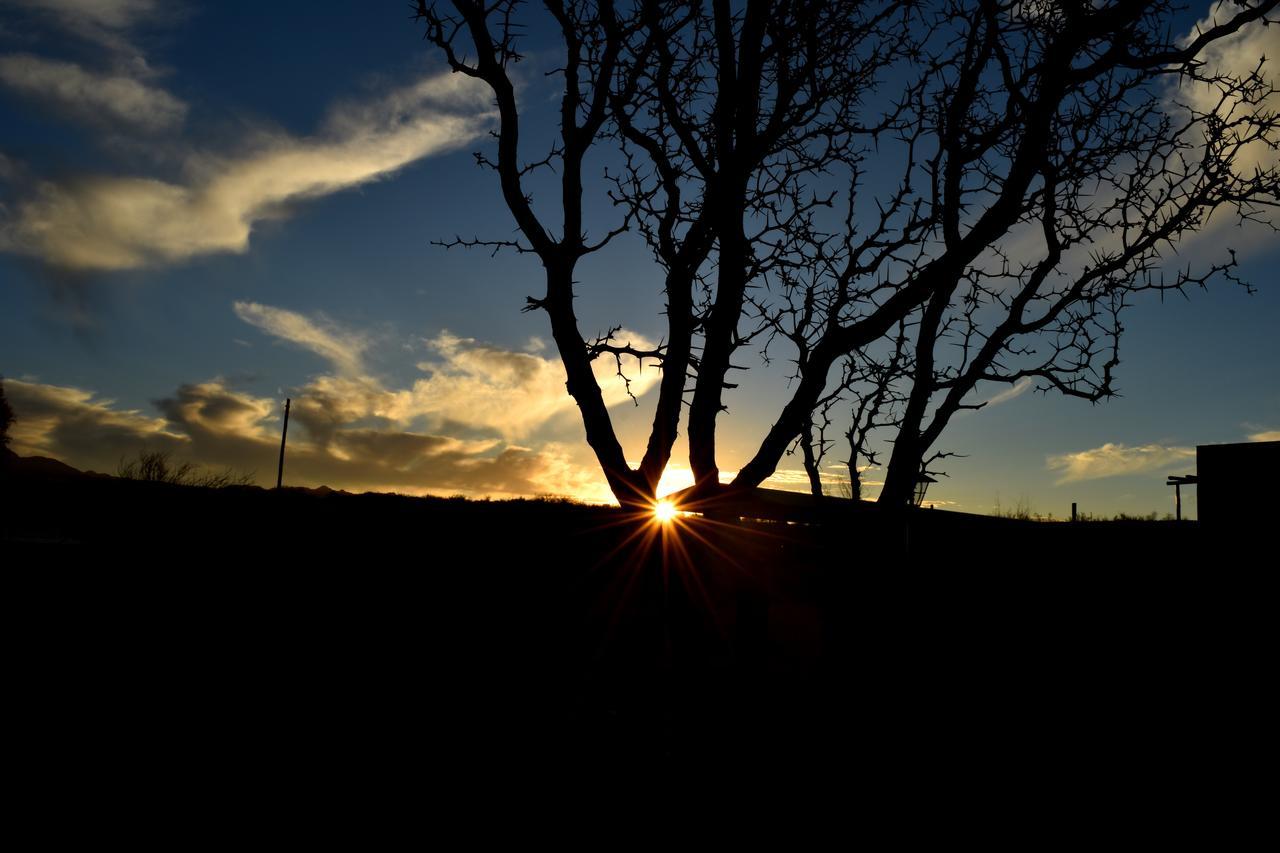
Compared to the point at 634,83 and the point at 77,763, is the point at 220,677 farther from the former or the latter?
the point at 634,83

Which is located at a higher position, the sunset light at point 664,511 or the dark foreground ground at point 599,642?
the sunset light at point 664,511

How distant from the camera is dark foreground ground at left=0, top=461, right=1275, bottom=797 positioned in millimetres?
3869

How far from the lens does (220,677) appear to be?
13.5 feet

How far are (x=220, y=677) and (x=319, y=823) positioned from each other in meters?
1.33

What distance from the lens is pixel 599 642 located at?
4.90 m

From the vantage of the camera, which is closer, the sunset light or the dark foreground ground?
the dark foreground ground

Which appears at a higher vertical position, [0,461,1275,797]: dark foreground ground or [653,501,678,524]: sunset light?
[653,501,678,524]: sunset light

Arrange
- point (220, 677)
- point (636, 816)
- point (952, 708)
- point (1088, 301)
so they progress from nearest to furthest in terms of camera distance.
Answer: point (636, 816)
point (220, 677)
point (952, 708)
point (1088, 301)

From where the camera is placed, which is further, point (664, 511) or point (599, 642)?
point (664, 511)

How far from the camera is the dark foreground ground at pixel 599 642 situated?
3869 millimetres

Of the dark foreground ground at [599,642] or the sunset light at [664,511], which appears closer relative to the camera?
the dark foreground ground at [599,642]

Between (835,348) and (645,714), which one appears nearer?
(645,714)

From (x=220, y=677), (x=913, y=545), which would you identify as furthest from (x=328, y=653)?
(x=913, y=545)

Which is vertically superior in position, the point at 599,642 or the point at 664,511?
the point at 664,511
